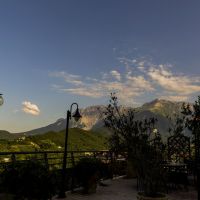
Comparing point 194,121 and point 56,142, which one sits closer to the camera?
point 194,121

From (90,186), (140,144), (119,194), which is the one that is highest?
(140,144)

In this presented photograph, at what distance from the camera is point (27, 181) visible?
9109 millimetres

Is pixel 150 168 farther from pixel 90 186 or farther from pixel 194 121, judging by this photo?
pixel 194 121

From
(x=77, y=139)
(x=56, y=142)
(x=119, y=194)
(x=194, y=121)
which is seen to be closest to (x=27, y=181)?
(x=119, y=194)

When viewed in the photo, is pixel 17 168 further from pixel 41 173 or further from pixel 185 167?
pixel 185 167

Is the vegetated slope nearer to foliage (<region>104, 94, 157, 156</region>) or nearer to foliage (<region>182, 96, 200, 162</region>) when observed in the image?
foliage (<region>182, 96, 200, 162</region>)

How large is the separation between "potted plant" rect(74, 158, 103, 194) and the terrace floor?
34 centimetres

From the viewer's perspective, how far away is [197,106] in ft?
52.7

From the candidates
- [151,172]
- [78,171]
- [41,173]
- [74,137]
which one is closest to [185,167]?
[78,171]

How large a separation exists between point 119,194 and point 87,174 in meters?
1.52

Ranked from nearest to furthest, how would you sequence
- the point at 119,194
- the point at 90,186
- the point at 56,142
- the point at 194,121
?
the point at 90,186 < the point at 119,194 < the point at 194,121 < the point at 56,142

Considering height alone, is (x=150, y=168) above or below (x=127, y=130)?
below

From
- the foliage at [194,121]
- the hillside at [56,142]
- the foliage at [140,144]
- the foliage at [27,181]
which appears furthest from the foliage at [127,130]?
the hillside at [56,142]

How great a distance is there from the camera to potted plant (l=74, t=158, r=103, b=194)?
44.7 ft
